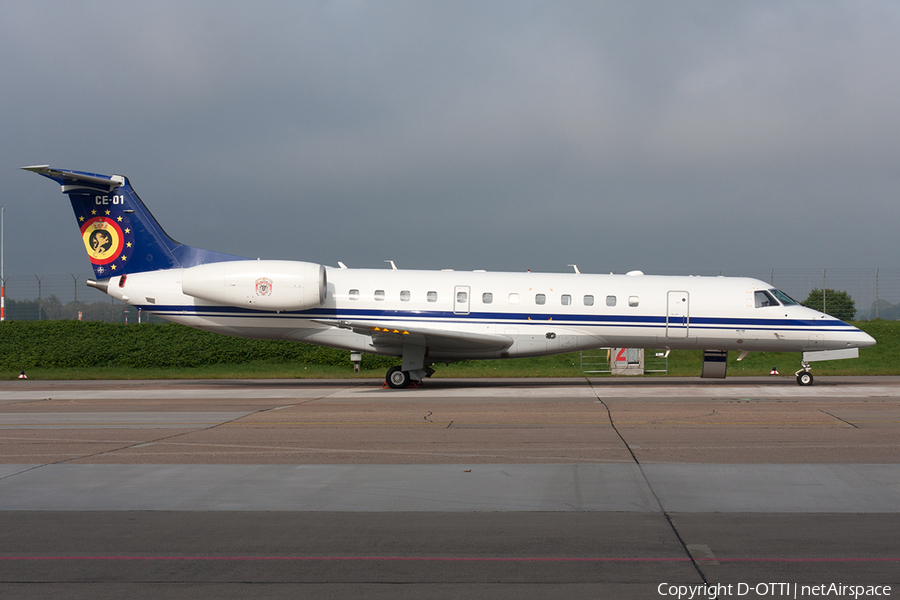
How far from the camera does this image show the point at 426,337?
789 inches

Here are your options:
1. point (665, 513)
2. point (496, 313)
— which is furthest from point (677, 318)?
point (665, 513)

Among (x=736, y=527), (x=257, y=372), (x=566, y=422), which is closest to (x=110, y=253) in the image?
(x=257, y=372)

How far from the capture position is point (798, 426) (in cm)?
1227

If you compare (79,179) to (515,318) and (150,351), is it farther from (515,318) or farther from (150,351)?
(150,351)

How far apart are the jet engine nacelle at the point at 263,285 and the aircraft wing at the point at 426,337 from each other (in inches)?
37.7

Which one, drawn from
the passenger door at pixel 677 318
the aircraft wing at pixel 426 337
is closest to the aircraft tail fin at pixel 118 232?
the aircraft wing at pixel 426 337

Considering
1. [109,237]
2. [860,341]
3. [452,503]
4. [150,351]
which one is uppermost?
[109,237]

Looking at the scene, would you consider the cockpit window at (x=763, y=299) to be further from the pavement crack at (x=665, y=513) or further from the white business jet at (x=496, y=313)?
the pavement crack at (x=665, y=513)

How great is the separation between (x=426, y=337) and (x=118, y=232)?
988 centimetres

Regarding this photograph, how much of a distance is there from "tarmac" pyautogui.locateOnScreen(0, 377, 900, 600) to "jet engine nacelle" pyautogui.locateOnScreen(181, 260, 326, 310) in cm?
603

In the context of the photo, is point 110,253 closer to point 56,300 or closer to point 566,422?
point 566,422

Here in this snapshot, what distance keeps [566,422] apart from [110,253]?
1543 cm

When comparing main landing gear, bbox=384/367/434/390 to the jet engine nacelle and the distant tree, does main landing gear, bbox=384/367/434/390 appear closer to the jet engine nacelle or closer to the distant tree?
the jet engine nacelle

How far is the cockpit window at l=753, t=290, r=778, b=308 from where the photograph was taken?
21.1 meters
